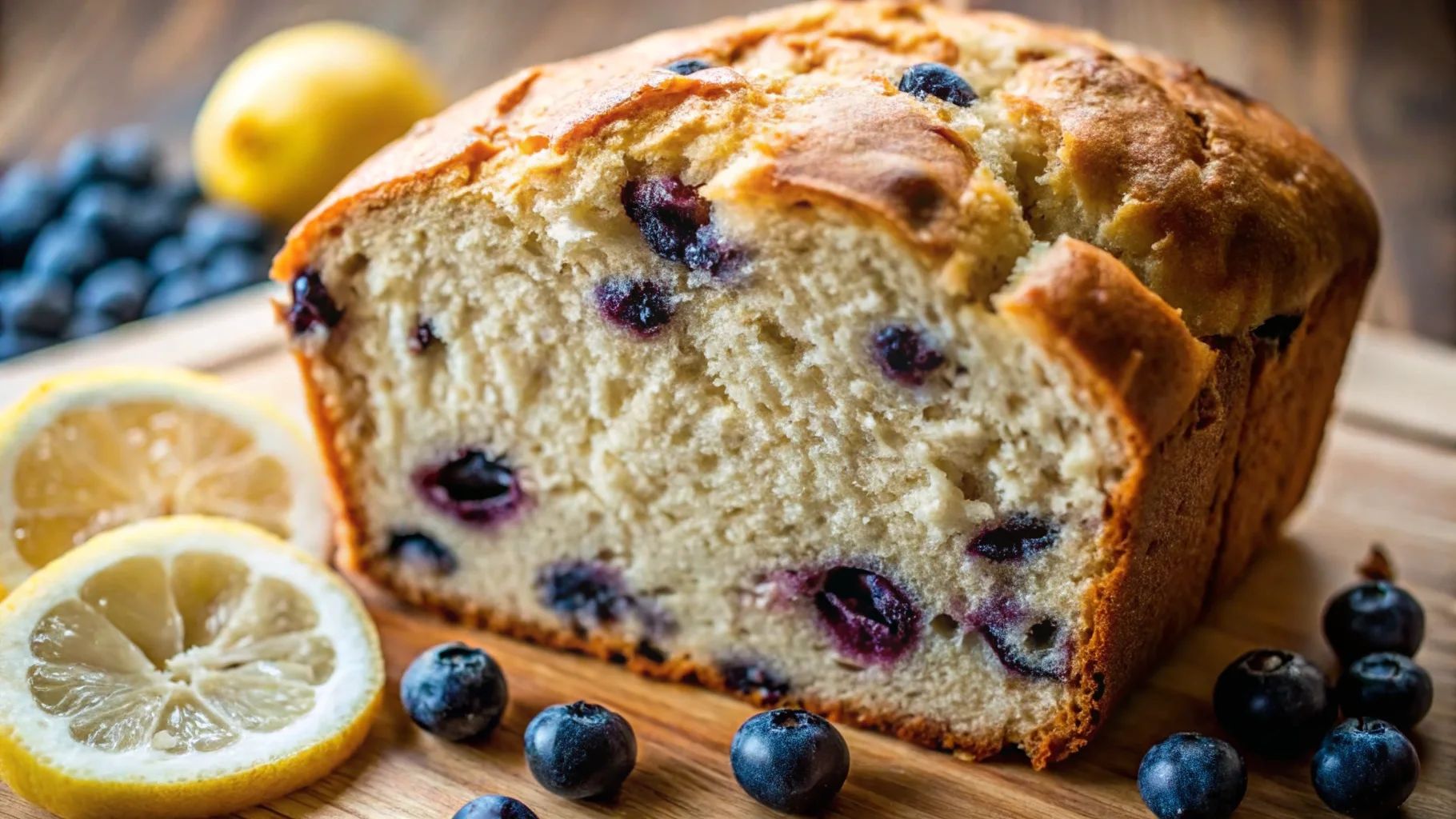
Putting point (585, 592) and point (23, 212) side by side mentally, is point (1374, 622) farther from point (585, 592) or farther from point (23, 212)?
point (23, 212)

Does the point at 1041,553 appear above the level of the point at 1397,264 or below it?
above

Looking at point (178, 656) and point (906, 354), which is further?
point (178, 656)

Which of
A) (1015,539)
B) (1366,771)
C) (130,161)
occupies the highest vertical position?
(1015,539)

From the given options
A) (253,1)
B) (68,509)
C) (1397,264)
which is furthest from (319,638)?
(253,1)

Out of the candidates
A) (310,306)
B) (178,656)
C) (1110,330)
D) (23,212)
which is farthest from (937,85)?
(23,212)

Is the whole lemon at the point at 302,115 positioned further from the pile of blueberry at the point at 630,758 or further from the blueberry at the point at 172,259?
the pile of blueberry at the point at 630,758

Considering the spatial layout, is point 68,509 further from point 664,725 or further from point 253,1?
point 253,1

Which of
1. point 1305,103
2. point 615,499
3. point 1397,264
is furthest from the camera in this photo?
point 1305,103
